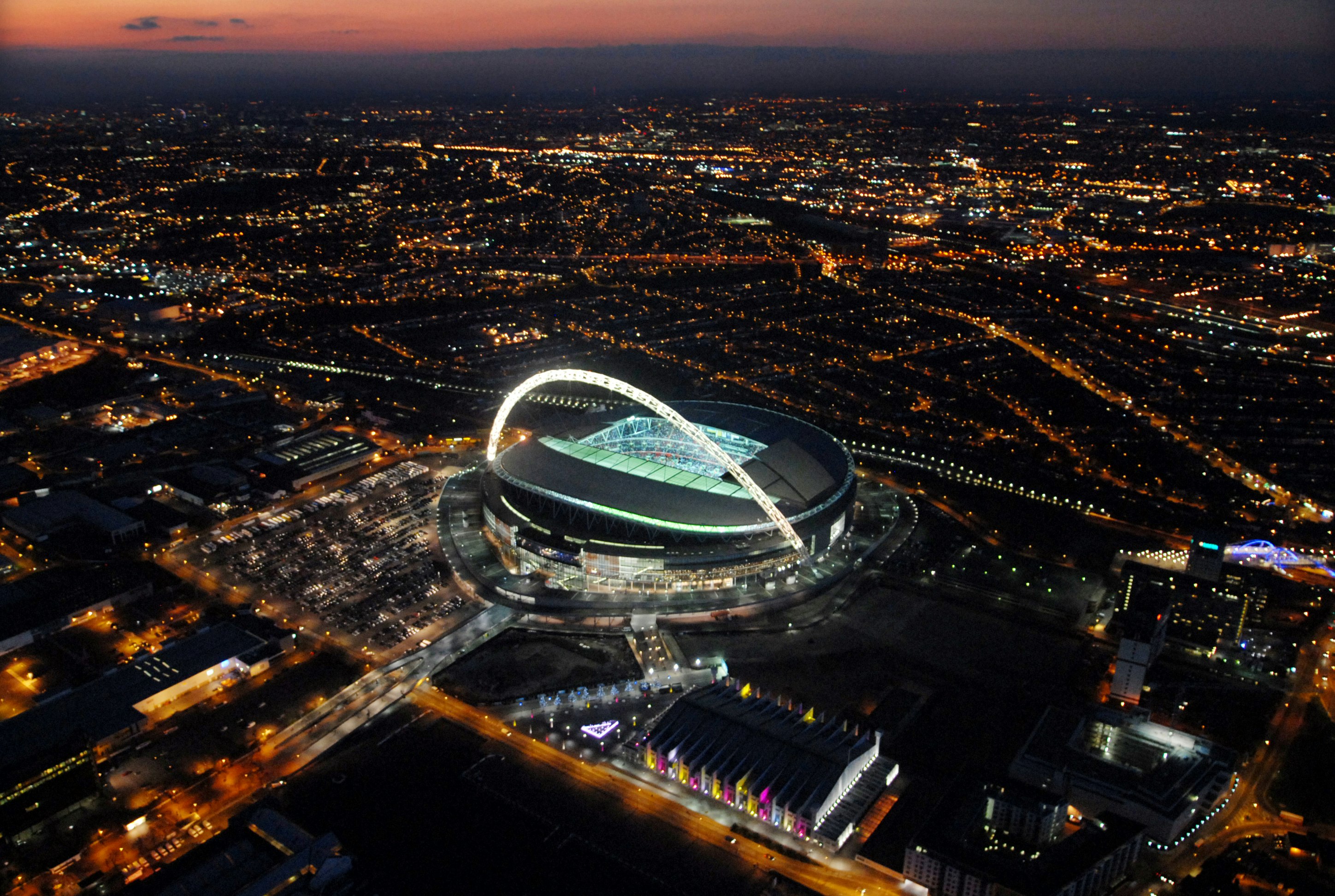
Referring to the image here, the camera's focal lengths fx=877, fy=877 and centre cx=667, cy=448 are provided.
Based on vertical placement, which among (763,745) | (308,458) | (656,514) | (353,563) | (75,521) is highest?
(656,514)

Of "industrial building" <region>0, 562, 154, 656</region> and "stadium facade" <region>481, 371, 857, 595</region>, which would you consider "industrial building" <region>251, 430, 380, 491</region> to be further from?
"stadium facade" <region>481, 371, 857, 595</region>

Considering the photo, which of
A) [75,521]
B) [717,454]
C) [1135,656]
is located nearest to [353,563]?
[75,521]

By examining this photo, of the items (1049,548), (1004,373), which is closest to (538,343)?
(1004,373)

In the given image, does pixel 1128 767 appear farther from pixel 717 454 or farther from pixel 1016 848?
pixel 717 454

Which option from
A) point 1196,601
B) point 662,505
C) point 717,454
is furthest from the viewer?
point 662,505

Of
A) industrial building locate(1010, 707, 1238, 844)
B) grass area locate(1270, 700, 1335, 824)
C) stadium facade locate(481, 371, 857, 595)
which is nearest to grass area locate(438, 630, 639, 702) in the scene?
stadium facade locate(481, 371, 857, 595)

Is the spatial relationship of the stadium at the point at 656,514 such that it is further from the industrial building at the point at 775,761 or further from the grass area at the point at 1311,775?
the grass area at the point at 1311,775
